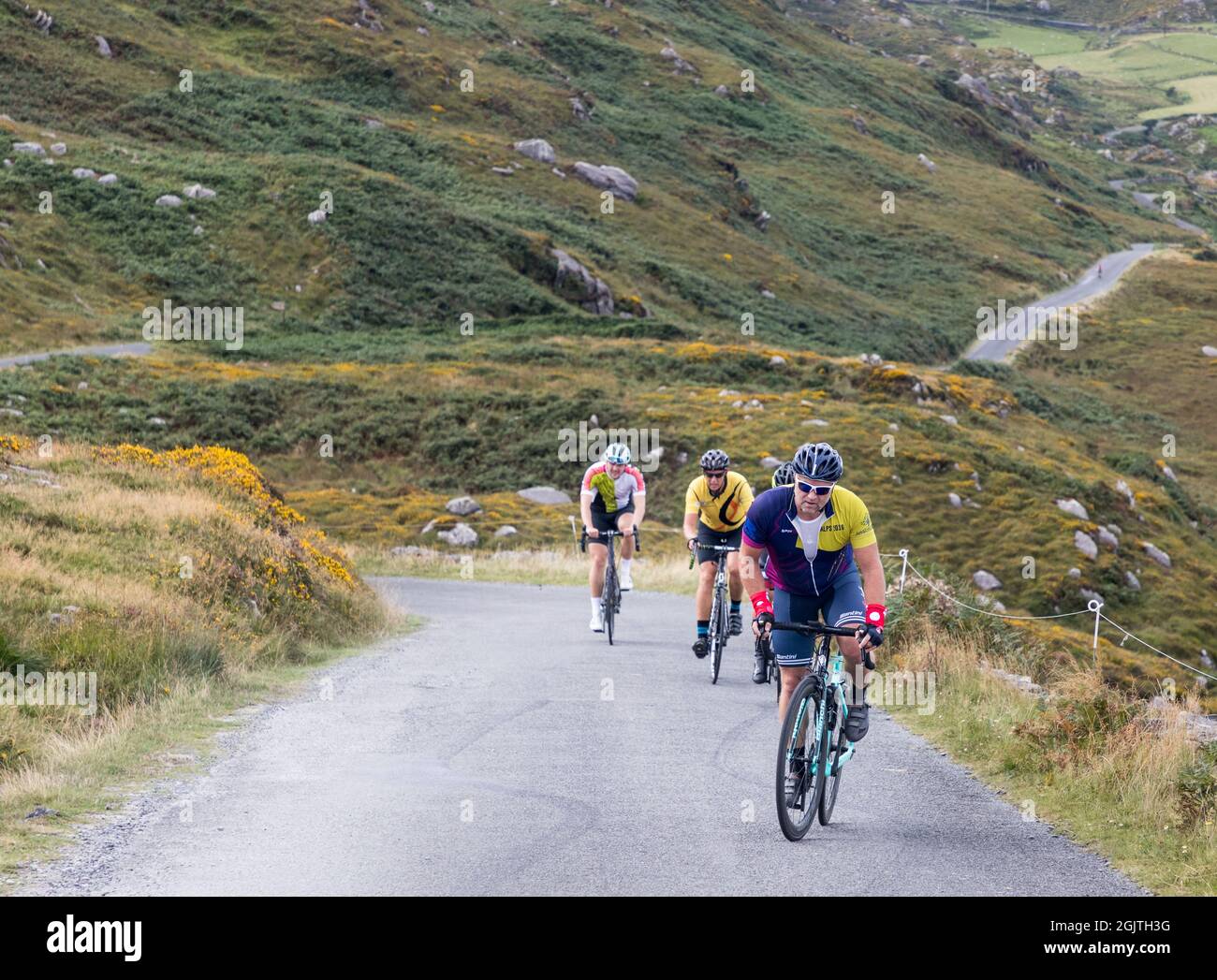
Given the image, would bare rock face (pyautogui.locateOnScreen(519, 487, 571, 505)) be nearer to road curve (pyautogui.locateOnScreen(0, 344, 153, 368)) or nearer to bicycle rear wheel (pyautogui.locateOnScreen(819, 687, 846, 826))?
road curve (pyautogui.locateOnScreen(0, 344, 153, 368))

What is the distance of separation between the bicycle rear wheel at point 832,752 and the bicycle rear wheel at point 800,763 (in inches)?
5.5

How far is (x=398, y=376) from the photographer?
2205 inches

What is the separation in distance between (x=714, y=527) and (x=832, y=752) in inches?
255

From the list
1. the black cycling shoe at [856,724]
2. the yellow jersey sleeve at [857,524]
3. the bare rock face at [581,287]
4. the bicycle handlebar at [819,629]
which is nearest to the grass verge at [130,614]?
the bicycle handlebar at [819,629]

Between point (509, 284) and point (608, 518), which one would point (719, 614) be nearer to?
point (608, 518)

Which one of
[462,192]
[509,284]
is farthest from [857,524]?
[462,192]

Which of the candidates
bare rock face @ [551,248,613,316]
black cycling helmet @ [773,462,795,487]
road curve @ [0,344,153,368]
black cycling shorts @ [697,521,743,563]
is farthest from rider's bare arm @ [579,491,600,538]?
bare rock face @ [551,248,613,316]

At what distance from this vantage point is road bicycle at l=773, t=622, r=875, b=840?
807 cm

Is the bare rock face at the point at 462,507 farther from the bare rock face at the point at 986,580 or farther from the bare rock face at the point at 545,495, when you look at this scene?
the bare rock face at the point at 986,580

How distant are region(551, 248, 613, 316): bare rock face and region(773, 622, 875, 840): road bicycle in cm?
6441

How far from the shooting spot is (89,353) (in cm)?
5222
